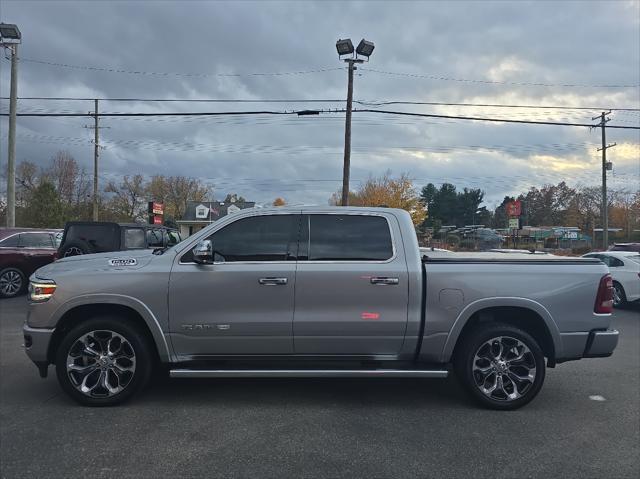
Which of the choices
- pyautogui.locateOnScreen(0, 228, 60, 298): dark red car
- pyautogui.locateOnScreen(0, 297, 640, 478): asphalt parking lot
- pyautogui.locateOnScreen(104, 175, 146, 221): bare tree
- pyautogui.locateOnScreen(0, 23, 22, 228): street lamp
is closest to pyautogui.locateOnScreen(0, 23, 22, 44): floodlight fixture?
pyautogui.locateOnScreen(0, 23, 22, 228): street lamp


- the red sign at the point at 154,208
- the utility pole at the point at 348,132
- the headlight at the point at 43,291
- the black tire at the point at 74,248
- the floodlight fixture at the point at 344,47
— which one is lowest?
the headlight at the point at 43,291

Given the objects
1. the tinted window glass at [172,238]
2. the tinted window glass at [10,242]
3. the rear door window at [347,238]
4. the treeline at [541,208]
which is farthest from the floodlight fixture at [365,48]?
the treeline at [541,208]

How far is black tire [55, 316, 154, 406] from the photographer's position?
4.61 metres

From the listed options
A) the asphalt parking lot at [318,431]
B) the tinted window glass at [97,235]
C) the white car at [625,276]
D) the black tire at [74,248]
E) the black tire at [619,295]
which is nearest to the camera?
the asphalt parking lot at [318,431]

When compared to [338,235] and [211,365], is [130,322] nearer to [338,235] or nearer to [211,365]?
[211,365]

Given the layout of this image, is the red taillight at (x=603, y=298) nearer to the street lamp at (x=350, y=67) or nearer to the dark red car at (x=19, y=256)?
the dark red car at (x=19, y=256)

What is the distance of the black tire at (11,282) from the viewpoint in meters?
12.4

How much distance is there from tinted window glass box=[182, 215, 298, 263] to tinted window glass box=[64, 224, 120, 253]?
6.76m

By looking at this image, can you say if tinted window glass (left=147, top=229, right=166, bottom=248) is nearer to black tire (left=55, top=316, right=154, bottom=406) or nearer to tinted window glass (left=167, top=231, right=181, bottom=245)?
tinted window glass (left=167, top=231, right=181, bottom=245)

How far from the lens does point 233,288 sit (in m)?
4.61

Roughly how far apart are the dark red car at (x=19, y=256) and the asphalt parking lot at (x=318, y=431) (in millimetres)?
7873

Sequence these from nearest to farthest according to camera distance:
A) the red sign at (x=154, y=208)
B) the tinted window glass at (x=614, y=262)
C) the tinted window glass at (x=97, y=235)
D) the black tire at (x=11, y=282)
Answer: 1. the tinted window glass at (x=97, y=235)
2. the black tire at (x=11, y=282)
3. the tinted window glass at (x=614, y=262)
4. the red sign at (x=154, y=208)

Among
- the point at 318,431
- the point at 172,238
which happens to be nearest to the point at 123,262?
the point at 318,431

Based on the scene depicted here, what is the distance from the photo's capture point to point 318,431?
417 centimetres
